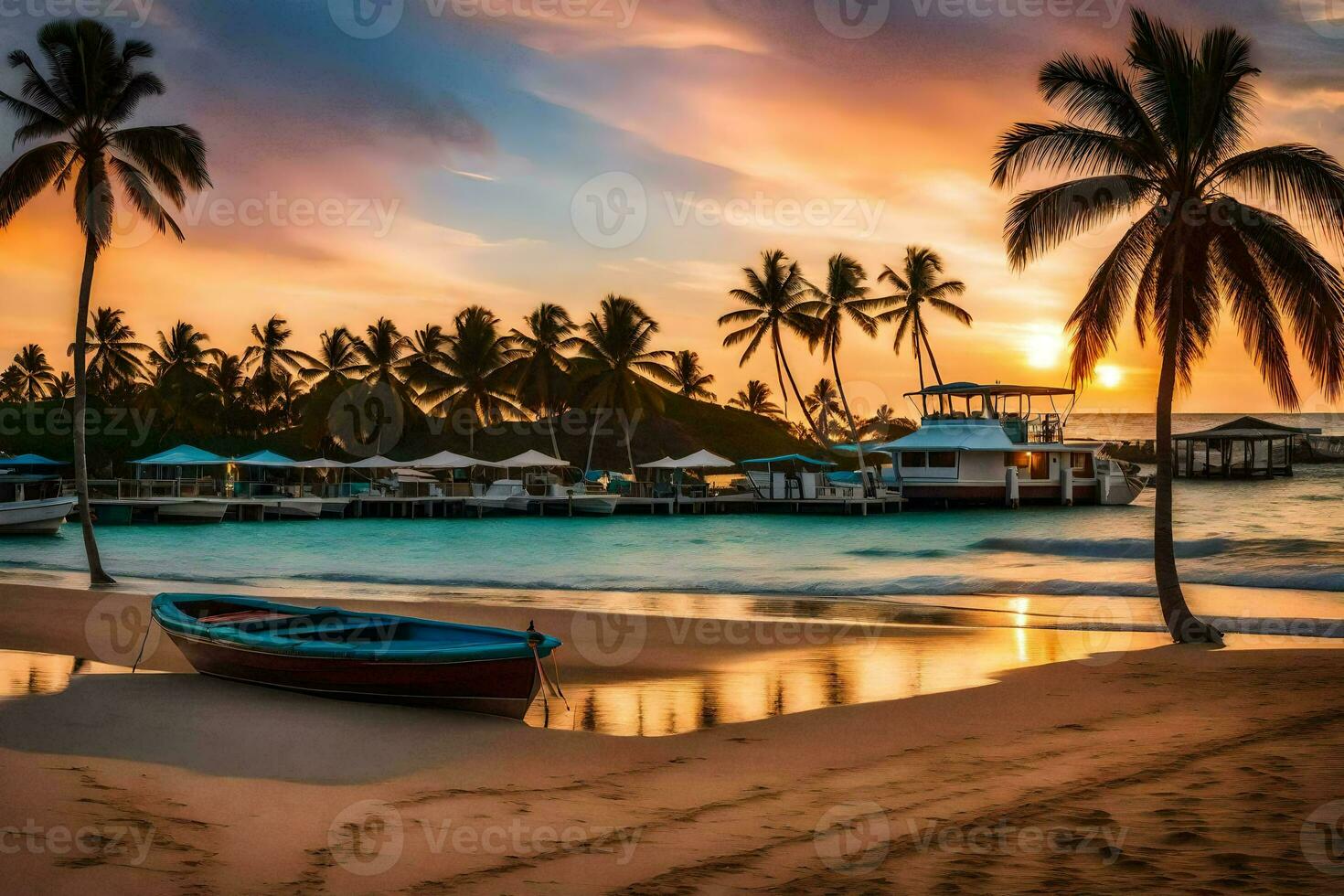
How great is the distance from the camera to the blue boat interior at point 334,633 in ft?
30.0

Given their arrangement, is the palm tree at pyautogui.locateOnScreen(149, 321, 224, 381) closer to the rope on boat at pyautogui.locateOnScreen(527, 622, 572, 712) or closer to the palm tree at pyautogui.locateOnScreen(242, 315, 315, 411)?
the palm tree at pyautogui.locateOnScreen(242, 315, 315, 411)

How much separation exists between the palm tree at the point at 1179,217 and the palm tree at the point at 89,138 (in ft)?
52.9

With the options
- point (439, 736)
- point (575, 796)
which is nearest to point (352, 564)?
point (439, 736)

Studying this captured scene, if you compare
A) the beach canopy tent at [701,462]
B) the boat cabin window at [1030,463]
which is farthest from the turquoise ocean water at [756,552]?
the beach canopy tent at [701,462]

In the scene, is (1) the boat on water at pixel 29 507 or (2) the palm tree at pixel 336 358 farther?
(2) the palm tree at pixel 336 358

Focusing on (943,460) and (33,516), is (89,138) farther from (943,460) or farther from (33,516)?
(943,460)

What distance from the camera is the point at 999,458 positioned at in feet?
183

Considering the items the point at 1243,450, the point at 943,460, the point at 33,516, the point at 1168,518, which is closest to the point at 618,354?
the point at 943,460

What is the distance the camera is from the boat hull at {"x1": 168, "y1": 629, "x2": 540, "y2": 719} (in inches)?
357

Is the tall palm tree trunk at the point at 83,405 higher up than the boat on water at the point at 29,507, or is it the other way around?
the tall palm tree trunk at the point at 83,405

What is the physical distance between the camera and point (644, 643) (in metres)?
14.3

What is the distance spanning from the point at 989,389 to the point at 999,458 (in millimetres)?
3903

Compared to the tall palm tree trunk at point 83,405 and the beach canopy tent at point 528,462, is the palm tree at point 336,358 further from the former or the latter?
the tall palm tree trunk at point 83,405

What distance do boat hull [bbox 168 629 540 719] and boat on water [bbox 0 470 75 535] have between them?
116 ft
